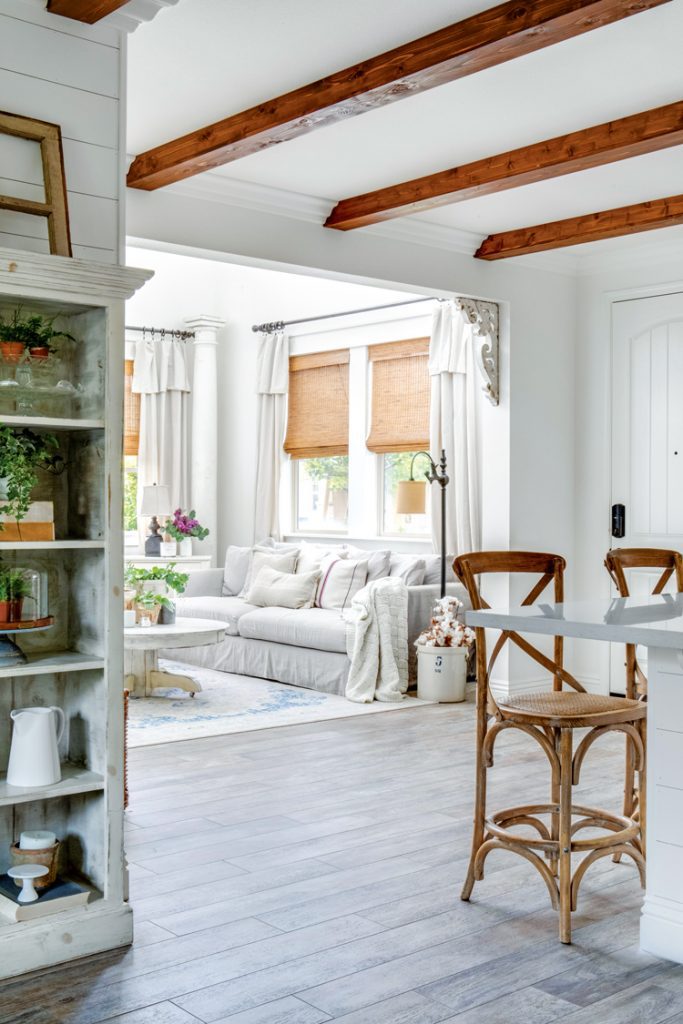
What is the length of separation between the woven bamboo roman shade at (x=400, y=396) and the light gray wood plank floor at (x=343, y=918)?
11.8 feet

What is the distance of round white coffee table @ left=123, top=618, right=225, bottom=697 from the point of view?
241 inches

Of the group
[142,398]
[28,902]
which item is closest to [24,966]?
[28,902]

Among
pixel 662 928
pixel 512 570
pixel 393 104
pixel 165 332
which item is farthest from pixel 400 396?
pixel 662 928

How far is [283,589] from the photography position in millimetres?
7574

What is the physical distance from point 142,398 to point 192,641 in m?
3.78

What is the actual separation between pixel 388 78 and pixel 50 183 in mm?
1318

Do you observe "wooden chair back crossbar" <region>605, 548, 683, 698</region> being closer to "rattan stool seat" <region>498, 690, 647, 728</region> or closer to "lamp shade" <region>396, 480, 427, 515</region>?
"rattan stool seat" <region>498, 690, 647, 728</region>

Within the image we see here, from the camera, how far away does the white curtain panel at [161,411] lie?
30.8ft

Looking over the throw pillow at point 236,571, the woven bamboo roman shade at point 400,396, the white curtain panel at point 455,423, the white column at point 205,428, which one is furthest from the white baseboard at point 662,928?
the white column at point 205,428

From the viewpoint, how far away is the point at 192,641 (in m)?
6.20

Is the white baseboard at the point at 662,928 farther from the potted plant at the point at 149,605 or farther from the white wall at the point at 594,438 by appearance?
the potted plant at the point at 149,605

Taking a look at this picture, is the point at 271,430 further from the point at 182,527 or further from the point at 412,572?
the point at 412,572

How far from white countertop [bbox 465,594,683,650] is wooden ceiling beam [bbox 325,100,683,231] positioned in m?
2.07

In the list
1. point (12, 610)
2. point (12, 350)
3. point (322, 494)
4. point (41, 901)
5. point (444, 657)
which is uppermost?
point (12, 350)
